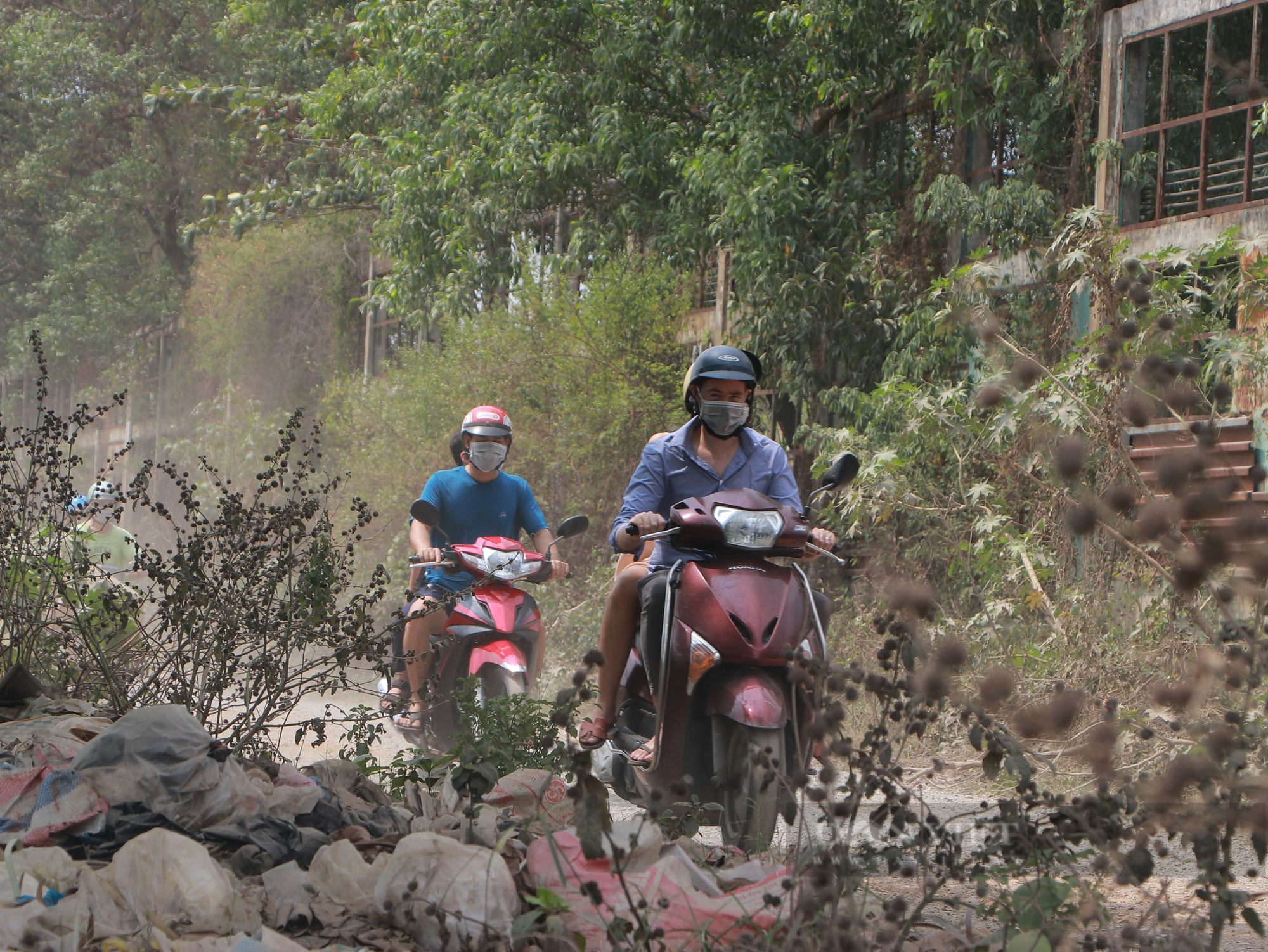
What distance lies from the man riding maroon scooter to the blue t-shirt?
2382 millimetres

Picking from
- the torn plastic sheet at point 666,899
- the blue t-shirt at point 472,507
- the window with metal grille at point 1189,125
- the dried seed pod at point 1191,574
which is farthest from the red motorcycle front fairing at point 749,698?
the window with metal grille at point 1189,125

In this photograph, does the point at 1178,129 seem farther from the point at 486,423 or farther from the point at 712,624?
the point at 712,624

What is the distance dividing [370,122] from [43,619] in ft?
44.9

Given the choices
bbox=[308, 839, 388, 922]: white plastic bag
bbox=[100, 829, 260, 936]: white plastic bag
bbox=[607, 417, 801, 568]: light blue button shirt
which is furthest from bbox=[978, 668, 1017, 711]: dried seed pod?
bbox=[607, 417, 801, 568]: light blue button shirt

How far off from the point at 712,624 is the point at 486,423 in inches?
132

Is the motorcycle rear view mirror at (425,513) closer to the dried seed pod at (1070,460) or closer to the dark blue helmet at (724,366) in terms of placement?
the dark blue helmet at (724,366)

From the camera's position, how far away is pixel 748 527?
4832 mm

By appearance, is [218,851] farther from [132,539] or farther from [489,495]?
[489,495]

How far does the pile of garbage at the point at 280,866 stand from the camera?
114 inches

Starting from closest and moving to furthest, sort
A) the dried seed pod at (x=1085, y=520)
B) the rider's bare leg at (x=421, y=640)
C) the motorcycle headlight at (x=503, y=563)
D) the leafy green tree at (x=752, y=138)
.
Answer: the dried seed pod at (x=1085, y=520) → the motorcycle headlight at (x=503, y=563) → the rider's bare leg at (x=421, y=640) → the leafy green tree at (x=752, y=138)

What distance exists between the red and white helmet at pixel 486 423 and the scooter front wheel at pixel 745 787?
340 centimetres

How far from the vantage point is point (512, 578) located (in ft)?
23.3

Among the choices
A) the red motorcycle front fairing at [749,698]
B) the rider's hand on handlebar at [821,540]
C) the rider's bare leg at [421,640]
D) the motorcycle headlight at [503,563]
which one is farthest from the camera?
the rider's bare leg at [421,640]

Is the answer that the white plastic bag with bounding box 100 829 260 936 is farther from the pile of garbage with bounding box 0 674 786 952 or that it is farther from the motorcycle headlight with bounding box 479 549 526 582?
the motorcycle headlight with bounding box 479 549 526 582
